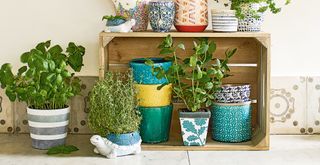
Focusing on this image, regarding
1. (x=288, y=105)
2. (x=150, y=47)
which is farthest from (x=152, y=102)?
(x=288, y=105)

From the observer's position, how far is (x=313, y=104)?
2.34 m

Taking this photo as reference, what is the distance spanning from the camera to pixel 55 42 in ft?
7.68

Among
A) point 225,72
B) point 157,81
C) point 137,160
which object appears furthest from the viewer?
point 225,72

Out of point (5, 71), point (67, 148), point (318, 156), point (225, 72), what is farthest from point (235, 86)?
point (5, 71)

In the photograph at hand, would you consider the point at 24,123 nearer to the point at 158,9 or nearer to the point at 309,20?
the point at 158,9

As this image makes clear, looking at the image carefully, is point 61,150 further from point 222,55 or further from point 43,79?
point 222,55

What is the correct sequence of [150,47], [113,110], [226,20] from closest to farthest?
[113,110] < [226,20] < [150,47]

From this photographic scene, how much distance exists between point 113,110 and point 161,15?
38 cm

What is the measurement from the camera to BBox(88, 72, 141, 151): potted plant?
199cm

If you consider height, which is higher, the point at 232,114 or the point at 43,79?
the point at 43,79

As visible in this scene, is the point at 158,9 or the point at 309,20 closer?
the point at 158,9

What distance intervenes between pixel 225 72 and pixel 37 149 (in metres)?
0.76

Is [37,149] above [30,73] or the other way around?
the other way around

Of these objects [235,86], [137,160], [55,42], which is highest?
[55,42]
